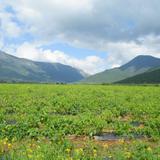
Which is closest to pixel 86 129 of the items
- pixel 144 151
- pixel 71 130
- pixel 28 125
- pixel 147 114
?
pixel 71 130

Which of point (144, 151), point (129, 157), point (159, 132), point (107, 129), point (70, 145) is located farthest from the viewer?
point (107, 129)

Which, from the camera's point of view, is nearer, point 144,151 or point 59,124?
point 144,151

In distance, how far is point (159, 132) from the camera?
60.5 feet

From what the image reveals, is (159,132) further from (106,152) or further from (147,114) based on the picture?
(147,114)

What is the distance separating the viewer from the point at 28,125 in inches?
759

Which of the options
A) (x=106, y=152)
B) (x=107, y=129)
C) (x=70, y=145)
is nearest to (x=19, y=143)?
(x=70, y=145)

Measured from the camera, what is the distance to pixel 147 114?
28.0 metres

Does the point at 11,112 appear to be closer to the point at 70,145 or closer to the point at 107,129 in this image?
the point at 107,129

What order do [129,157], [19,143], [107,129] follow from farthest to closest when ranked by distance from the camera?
[107,129], [19,143], [129,157]

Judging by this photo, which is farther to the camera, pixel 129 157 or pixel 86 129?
pixel 86 129

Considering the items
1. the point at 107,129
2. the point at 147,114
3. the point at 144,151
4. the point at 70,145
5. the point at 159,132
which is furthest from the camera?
the point at 147,114

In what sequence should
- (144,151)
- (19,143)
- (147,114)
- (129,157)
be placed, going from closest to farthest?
(129,157) → (144,151) → (19,143) → (147,114)

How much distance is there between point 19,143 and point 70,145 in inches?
93.9

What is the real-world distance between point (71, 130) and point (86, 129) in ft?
2.86
